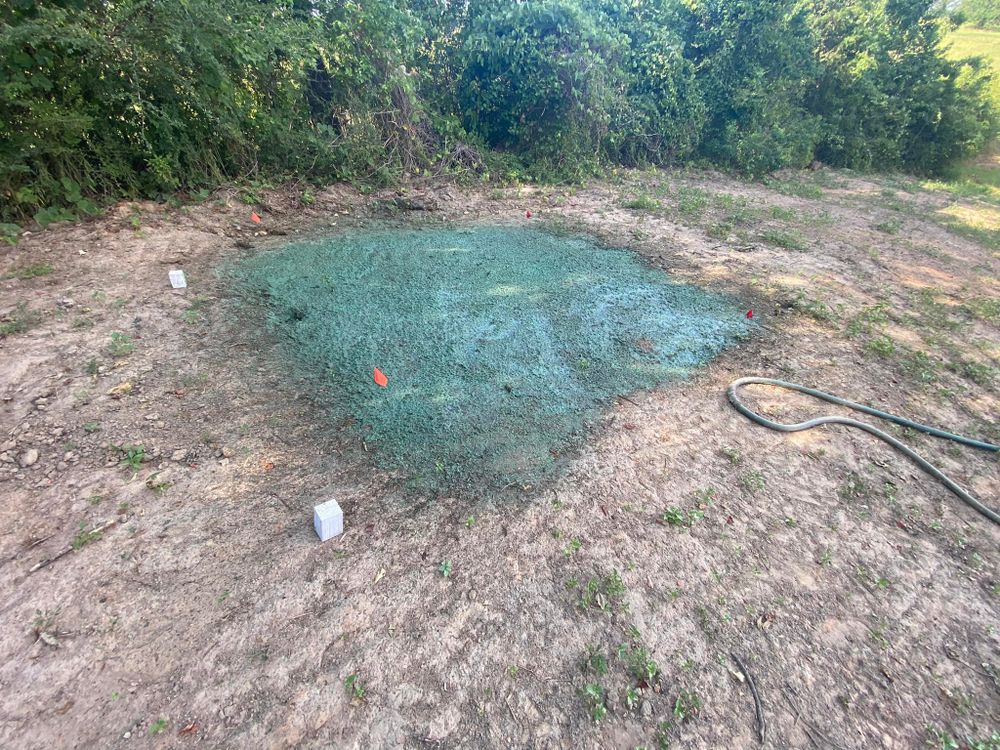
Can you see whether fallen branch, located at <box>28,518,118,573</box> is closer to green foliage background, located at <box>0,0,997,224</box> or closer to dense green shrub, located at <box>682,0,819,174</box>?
green foliage background, located at <box>0,0,997,224</box>

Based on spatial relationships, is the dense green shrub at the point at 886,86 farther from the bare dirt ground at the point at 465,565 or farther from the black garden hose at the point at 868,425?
the black garden hose at the point at 868,425

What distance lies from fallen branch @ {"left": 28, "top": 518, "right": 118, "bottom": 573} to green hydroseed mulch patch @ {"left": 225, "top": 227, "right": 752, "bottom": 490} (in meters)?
0.93

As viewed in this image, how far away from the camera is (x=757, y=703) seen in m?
1.46

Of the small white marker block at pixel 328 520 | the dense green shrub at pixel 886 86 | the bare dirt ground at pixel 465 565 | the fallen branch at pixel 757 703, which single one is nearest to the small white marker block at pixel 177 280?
the bare dirt ground at pixel 465 565

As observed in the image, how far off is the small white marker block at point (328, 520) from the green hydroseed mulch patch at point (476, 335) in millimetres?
390

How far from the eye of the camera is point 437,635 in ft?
5.15

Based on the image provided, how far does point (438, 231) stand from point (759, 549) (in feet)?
12.5

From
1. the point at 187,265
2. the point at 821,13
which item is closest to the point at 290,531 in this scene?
the point at 187,265

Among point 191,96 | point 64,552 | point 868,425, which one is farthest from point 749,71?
point 64,552

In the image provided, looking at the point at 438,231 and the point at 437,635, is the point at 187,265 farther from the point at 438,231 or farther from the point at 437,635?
the point at 437,635

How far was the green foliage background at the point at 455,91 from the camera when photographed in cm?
371

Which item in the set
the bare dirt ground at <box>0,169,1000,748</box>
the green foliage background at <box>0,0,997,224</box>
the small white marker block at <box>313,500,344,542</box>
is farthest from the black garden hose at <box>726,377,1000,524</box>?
the green foliage background at <box>0,0,997,224</box>

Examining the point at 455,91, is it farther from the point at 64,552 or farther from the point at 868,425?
the point at 64,552

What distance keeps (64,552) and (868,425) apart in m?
3.44
